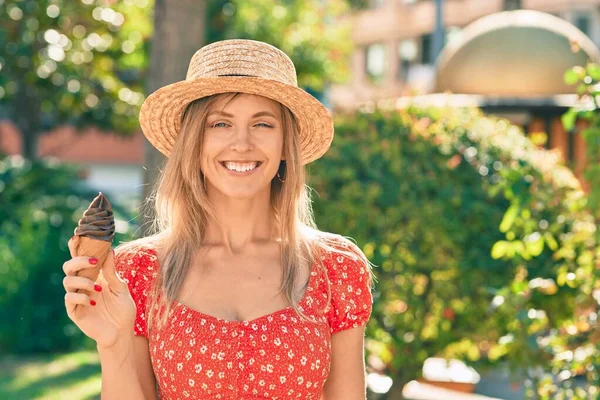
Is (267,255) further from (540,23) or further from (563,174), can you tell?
(540,23)

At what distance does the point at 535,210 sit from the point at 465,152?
1.05m

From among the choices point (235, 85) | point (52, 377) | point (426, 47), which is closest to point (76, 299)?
point (235, 85)

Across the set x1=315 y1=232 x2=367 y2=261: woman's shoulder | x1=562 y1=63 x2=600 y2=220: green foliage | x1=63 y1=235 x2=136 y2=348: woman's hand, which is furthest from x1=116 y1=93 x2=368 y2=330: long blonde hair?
x1=562 y1=63 x2=600 y2=220: green foliage

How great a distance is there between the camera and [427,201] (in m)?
6.29

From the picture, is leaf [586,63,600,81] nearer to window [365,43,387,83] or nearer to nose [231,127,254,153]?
nose [231,127,254,153]

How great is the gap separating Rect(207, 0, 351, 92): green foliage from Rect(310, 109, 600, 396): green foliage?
12.8 m

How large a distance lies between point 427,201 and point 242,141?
10.4 ft

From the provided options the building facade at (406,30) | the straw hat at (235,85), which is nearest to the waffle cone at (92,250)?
the straw hat at (235,85)

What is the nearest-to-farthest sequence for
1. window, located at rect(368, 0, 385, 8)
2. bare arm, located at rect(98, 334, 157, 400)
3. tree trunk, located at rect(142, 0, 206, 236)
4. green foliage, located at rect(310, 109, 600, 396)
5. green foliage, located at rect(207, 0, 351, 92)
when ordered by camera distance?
bare arm, located at rect(98, 334, 157, 400) → green foliage, located at rect(310, 109, 600, 396) → tree trunk, located at rect(142, 0, 206, 236) → green foliage, located at rect(207, 0, 351, 92) → window, located at rect(368, 0, 385, 8)

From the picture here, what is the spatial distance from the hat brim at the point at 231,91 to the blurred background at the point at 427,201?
1706 millimetres

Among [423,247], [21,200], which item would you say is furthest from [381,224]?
[21,200]

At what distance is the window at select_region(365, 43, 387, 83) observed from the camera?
49.9 meters

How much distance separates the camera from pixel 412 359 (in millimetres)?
6438

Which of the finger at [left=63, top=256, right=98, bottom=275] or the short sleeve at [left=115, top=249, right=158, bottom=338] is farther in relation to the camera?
the short sleeve at [left=115, top=249, right=158, bottom=338]
